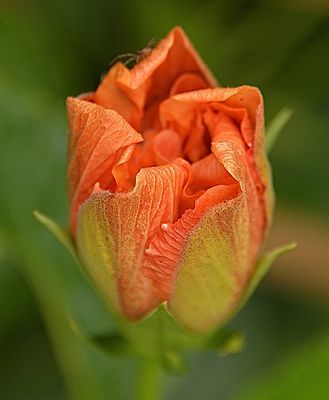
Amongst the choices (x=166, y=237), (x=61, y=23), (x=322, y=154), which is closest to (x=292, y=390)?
(x=166, y=237)

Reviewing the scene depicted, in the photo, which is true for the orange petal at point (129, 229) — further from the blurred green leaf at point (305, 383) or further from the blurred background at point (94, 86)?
the blurred background at point (94, 86)

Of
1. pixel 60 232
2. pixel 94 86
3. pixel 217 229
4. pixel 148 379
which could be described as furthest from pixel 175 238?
pixel 94 86

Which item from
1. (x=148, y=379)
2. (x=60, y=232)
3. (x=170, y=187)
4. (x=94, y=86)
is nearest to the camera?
(x=170, y=187)

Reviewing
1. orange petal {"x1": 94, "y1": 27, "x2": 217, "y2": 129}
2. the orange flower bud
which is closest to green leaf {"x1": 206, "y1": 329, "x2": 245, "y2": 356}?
the orange flower bud

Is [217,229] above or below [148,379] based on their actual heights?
above

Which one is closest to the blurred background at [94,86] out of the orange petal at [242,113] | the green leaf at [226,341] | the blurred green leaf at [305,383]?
the blurred green leaf at [305,383]

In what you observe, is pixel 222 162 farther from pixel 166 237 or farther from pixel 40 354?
pixel 40 354

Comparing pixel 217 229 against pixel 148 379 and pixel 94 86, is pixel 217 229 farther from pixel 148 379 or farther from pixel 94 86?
pixel 94 86

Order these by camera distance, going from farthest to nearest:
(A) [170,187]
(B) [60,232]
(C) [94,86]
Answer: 1. (C) [94,86]
2. (B) [60,232]
3. (A) [170,187]
